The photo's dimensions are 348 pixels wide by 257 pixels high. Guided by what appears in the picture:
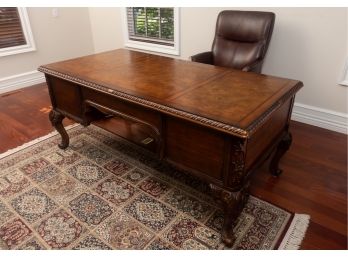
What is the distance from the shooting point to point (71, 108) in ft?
6.14

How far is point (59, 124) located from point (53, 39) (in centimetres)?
207

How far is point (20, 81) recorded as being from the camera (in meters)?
3.43

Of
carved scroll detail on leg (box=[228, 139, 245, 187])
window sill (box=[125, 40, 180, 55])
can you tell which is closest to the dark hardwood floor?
carved scroll detail on leg (box=[228, 139, 245, 187])

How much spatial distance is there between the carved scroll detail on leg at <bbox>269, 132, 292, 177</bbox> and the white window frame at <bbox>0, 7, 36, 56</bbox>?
3153 millimetres

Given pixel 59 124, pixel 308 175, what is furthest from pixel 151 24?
pixel 308 175

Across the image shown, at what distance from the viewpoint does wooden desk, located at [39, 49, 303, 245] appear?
1.17 meters

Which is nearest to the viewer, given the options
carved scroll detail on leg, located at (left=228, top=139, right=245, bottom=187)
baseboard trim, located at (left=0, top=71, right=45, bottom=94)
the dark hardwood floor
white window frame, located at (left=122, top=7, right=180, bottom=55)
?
carved scroll detail on leg, located at (left=228, top=139, right=245, bottom=187)

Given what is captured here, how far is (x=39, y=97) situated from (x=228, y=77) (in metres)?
2.40

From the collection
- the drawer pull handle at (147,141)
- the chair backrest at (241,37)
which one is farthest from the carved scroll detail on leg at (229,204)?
the chair backrest at (241,37)

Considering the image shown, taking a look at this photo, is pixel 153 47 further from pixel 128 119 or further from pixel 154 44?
pixel 128 119

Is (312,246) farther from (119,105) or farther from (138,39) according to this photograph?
(138,39)

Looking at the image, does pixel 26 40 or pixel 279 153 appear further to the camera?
pixel 26 40

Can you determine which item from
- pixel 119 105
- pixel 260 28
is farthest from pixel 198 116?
pixel 260 28

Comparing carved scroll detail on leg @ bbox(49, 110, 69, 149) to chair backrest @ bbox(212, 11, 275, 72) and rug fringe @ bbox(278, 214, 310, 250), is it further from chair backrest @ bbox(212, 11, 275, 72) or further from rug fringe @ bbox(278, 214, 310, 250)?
rug fringe @ bbox(278, 214, 310, 250)
